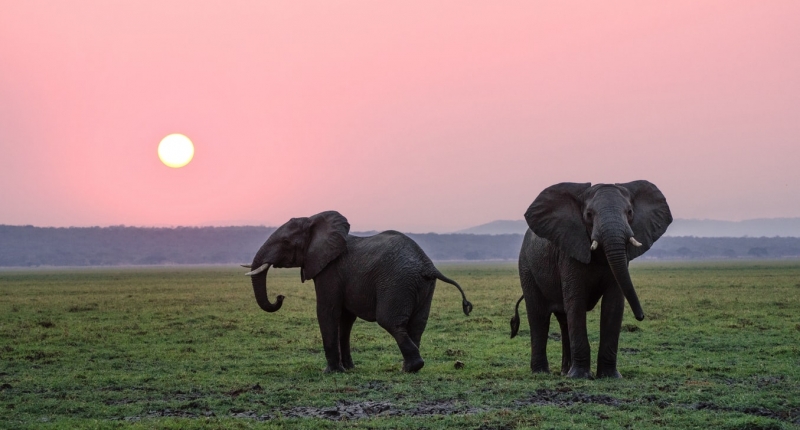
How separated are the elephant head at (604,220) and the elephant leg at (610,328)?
632mm

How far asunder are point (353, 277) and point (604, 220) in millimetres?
4944

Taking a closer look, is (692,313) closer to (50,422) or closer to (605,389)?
(605,389)

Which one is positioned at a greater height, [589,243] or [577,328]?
[589,243]

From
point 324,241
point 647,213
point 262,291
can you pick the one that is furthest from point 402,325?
point 647,213

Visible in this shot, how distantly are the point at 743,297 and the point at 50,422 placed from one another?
31.9m

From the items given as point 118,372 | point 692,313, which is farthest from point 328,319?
point 692,313

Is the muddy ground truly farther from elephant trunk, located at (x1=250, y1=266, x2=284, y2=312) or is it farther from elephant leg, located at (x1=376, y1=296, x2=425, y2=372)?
elephant trunk, located at (x1=250, y1=266, x2=284, y2=312)

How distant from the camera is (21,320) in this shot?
3002 cm

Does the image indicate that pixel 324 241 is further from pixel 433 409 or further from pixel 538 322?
pixel 433 409

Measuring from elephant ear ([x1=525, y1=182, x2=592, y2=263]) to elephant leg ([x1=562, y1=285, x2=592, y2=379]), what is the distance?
0.60m

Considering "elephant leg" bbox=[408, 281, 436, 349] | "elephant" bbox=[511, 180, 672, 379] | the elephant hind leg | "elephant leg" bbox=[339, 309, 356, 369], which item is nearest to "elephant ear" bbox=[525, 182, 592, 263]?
"elephant" bbox=[511, 180, 672, 379]

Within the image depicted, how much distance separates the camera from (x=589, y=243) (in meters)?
13.6

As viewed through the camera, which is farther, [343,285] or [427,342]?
[427,342]

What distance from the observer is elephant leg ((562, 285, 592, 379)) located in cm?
1377
